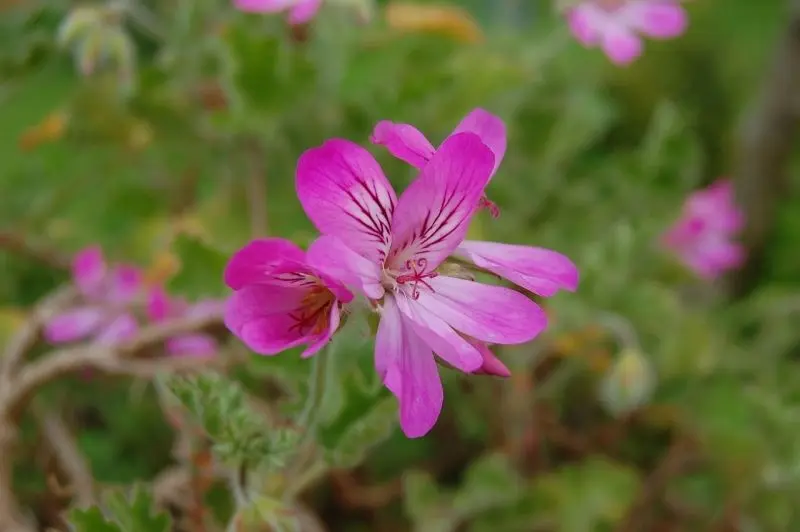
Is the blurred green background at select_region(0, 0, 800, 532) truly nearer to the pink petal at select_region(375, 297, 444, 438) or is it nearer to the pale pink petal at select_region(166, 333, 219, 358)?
the pale pink petal at select_region(166, 333, 219, 358)

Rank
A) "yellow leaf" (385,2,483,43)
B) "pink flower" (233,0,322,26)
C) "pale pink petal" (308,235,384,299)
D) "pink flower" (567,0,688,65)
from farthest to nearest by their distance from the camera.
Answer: "yellow leaf" (385,2,483,43)
"pink flower" (567,0,688,65)
"pink flower" (233,0,322,26)
"pale pink petal" (308,235,384,299)

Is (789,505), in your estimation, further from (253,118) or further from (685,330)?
(253,118)

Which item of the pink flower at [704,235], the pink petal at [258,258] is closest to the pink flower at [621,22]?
the pink flower at [704,235]

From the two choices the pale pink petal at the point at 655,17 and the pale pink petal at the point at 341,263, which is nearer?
the pale pink petal at the point at 341,263

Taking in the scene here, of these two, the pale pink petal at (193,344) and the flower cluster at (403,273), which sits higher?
the flower cluster at (403,273)

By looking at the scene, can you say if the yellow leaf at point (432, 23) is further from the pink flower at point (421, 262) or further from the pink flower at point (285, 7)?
the pink flower at point (421, 262)

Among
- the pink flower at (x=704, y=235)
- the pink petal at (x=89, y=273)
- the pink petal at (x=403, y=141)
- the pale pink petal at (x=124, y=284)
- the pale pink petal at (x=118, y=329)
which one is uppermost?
the pink petal at (x=403, y=141)

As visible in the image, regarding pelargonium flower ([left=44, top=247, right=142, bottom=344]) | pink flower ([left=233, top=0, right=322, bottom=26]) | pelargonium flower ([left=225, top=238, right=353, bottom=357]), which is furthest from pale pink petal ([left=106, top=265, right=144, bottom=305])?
pelargonium flower ([left=225, top=238, right=353, bottom=357])

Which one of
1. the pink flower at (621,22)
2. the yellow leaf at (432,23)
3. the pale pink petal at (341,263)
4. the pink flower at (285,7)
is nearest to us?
the pale pink petal at (341,263)
